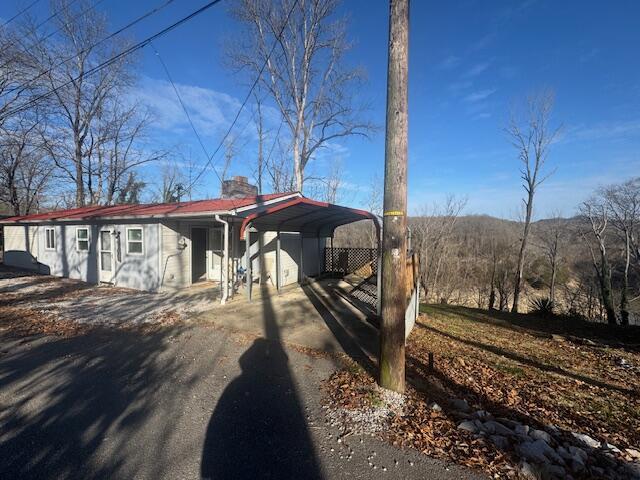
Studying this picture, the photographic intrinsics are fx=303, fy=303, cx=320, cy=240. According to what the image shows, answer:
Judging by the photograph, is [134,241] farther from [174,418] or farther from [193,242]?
[174,418]

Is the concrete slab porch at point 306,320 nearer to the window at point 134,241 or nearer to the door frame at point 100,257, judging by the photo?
the window at point 134,241

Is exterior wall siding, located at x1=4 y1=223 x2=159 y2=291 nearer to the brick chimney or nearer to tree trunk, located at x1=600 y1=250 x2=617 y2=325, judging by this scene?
the brick chimney

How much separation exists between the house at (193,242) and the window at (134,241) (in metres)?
0.03

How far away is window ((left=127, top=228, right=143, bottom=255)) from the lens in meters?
9.87

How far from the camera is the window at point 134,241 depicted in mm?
9867

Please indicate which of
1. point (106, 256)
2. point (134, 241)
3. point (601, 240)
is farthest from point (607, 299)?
point (106, 256)

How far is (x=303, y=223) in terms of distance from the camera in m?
10.9

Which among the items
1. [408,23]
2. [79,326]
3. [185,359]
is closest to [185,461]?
[185,359]

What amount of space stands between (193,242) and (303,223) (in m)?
3.91

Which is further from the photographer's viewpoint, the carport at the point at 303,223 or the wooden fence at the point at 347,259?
the wooden fence at the point at 347,259

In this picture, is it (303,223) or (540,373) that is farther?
(303,223)

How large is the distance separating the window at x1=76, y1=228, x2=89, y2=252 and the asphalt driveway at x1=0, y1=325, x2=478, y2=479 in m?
7.87

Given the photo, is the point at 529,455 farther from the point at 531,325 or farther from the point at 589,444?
the point at 531,325

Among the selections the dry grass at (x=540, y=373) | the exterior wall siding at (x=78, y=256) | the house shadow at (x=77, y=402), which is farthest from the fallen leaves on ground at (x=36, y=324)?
the dry grass at (x=540, y=373)
